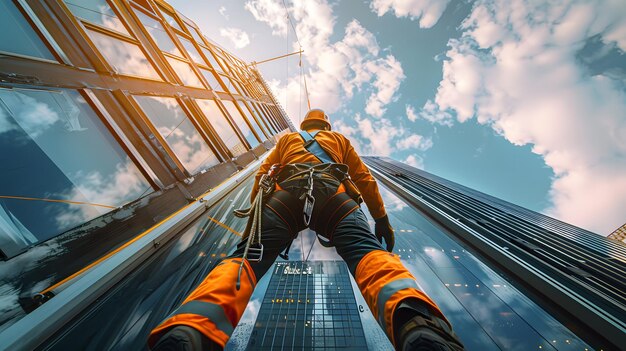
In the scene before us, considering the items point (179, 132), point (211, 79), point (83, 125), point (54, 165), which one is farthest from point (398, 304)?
point (211, 79)

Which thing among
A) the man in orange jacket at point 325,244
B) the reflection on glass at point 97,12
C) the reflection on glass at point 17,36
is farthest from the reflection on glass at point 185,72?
the man in orange jacket at point 325,244

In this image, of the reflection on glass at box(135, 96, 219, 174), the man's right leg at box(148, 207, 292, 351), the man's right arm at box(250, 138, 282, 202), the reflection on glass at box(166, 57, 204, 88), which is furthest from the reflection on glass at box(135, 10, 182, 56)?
the man's right leg at box(148, 207, 292, 351)

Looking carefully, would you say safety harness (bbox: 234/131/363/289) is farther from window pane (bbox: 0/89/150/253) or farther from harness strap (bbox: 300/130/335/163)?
window pane (bbox: 0/89/150/253)

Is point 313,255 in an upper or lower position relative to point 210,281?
lower

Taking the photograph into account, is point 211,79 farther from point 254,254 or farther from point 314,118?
point 254,254

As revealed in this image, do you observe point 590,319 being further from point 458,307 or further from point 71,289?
point 71,289

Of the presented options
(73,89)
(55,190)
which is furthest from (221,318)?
(73,89)
